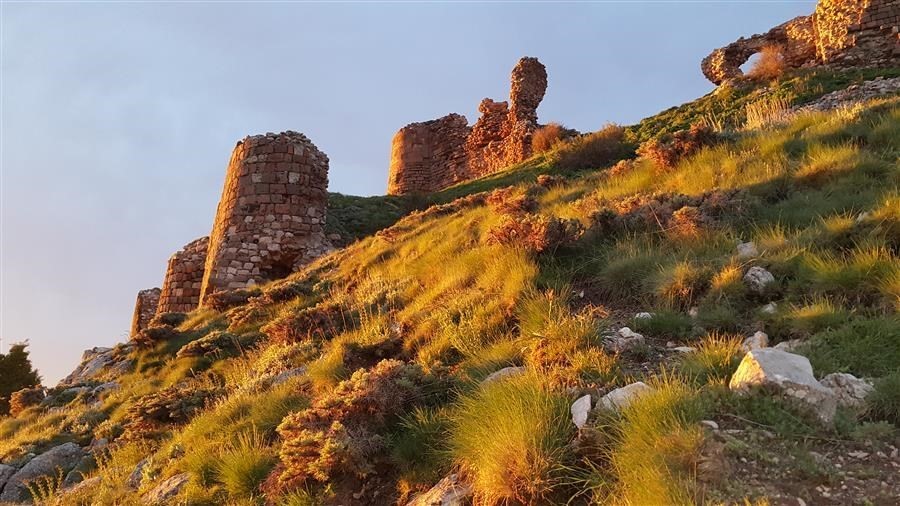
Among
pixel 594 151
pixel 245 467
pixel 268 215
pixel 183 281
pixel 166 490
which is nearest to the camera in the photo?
pixel 245 467

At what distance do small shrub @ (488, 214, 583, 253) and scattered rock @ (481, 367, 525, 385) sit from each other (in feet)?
6.72

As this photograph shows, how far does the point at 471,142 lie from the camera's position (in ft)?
82.7

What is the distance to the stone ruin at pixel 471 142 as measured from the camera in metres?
22.9

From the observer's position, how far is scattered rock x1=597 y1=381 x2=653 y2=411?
330 cm

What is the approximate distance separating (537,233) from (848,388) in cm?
329

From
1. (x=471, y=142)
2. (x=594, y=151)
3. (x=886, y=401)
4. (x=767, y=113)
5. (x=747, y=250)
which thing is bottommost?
(x=886, y=401)

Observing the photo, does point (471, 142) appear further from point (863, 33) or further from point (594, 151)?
point (863, 33)

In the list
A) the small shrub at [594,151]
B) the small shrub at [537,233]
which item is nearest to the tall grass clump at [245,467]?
the small shrub at [537,233]

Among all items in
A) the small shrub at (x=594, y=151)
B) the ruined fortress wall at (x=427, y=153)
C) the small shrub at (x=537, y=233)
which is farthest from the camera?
the ruined fortress wall at (x=427, y=153)

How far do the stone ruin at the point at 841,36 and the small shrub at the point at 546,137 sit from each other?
16.1ft

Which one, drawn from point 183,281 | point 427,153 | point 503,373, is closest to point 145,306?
point 183,281

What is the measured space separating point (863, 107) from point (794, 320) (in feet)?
21.0

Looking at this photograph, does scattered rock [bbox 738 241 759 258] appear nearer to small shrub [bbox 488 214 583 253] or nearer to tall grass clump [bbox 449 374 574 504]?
small shrub [bbox 488 214 583 253]

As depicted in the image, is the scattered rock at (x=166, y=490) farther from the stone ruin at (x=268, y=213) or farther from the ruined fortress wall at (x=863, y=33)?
the ruined fortress wall at (x=863, y=33)
